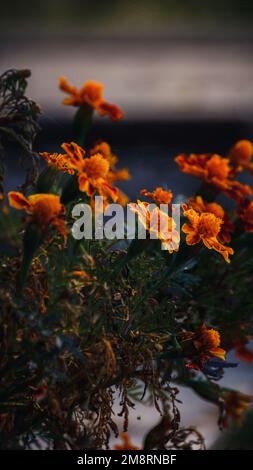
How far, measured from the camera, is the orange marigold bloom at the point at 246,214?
1.70 meters

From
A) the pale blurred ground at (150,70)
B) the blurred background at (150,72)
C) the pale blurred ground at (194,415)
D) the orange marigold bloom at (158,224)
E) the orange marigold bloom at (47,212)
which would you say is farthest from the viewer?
the pale blurred ground at (150,70)

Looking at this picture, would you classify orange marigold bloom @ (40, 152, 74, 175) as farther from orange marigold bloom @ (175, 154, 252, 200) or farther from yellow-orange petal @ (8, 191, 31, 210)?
orange marigold bloom @ (175, 154, 252, 200)

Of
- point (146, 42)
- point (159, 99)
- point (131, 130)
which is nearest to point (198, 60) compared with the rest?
point (146, 42)

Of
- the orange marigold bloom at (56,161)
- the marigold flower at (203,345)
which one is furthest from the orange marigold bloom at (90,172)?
the marigold flower at (203,345)

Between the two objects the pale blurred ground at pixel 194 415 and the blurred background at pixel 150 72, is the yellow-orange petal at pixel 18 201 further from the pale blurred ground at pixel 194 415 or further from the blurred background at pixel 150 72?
the pale blurred ground at pixel 194 415

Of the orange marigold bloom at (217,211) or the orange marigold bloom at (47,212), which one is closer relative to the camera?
the orange marigold bloom at (47,212)

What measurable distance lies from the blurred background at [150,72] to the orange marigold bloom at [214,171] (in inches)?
9.4

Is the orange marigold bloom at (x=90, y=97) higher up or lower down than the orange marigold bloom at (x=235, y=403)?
higher up

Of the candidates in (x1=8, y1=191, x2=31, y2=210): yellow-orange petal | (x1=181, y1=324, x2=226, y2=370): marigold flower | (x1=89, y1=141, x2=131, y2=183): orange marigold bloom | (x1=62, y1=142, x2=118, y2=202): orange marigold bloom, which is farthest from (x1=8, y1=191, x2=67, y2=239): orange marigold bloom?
(x1=89, y1=141, x2=131, y2=183): orange marigold bloom

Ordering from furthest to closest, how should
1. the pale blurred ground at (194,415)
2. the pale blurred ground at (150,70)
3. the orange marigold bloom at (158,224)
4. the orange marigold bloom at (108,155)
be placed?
1. the pale blurred ground at (150,70)
2. the pale blurred ground at (194,415)
3. the orange marigold bloom at (108,155)
4. the orange marigold bloom at (158,224)

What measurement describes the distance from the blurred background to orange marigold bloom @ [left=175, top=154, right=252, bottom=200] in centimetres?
24

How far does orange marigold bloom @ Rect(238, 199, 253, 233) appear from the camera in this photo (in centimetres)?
170

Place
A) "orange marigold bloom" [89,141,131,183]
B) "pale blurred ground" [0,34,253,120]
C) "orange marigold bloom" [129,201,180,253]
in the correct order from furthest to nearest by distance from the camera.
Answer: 1. "pale blurred ground" [0,34,253,120]
2. "orange marigold bloom" [89,141,131,183]
3. "orange marigold bloom" [129,201,180,253]

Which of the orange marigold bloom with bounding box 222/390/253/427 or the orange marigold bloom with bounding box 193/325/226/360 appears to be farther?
→ the orange marigold bloom with bounding box 222/390/253/427
